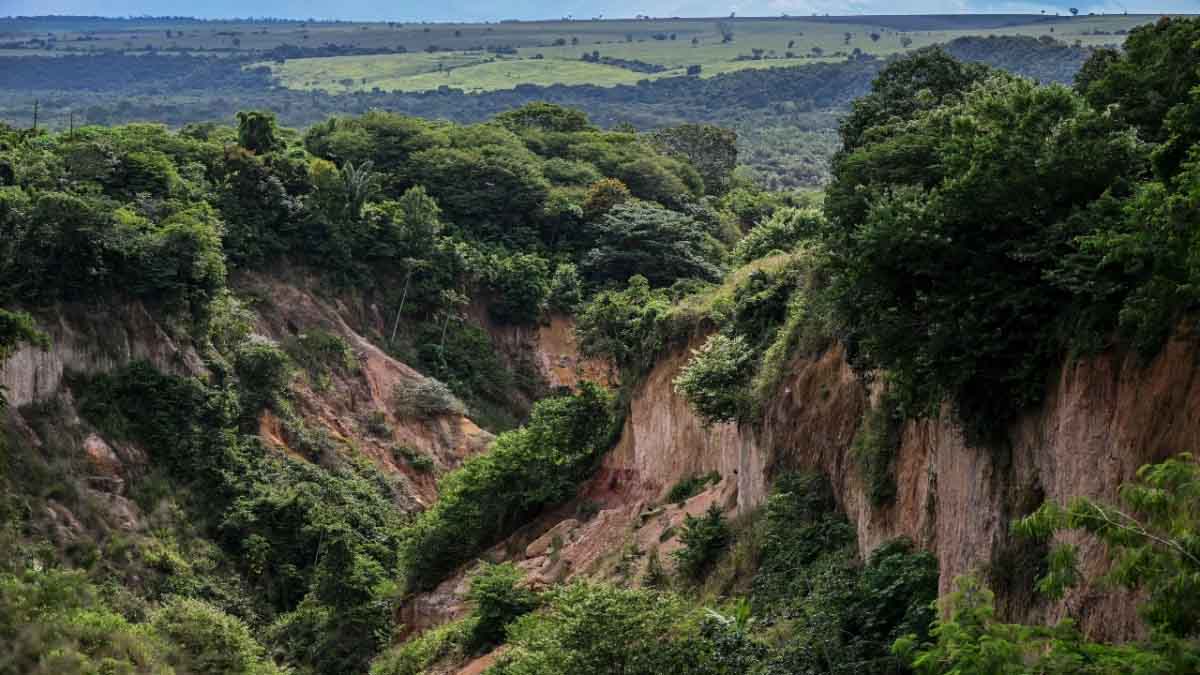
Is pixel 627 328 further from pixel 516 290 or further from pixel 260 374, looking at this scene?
pixel 516 290

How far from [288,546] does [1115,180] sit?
113ft

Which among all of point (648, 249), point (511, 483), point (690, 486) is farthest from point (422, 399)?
point (690, 486)

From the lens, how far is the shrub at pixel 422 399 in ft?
194

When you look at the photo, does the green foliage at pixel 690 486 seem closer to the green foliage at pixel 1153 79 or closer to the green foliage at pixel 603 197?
the green foliage at pixel 1153 79

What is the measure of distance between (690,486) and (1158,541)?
2533 centimetres

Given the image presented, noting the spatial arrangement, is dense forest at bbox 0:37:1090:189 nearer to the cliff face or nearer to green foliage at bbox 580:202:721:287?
green foliage at bbox 580:202:721:287

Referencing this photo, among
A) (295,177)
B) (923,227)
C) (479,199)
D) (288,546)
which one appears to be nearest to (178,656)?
(288,546)

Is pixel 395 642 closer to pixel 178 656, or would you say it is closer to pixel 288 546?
pixel 178 656

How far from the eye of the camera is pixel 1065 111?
18172 millimetres

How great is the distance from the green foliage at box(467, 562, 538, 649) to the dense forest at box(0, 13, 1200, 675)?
105mm

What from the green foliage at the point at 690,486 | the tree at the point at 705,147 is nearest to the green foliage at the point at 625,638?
the green foliage at the point at 690,486

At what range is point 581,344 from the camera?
51.0 meters

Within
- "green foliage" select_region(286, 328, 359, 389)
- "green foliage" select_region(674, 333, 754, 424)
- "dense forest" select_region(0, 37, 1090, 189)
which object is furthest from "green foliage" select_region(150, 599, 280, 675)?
"dense forest" select_region(0, 37, 1090, 189)

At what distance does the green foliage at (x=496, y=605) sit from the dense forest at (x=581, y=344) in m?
0.11
